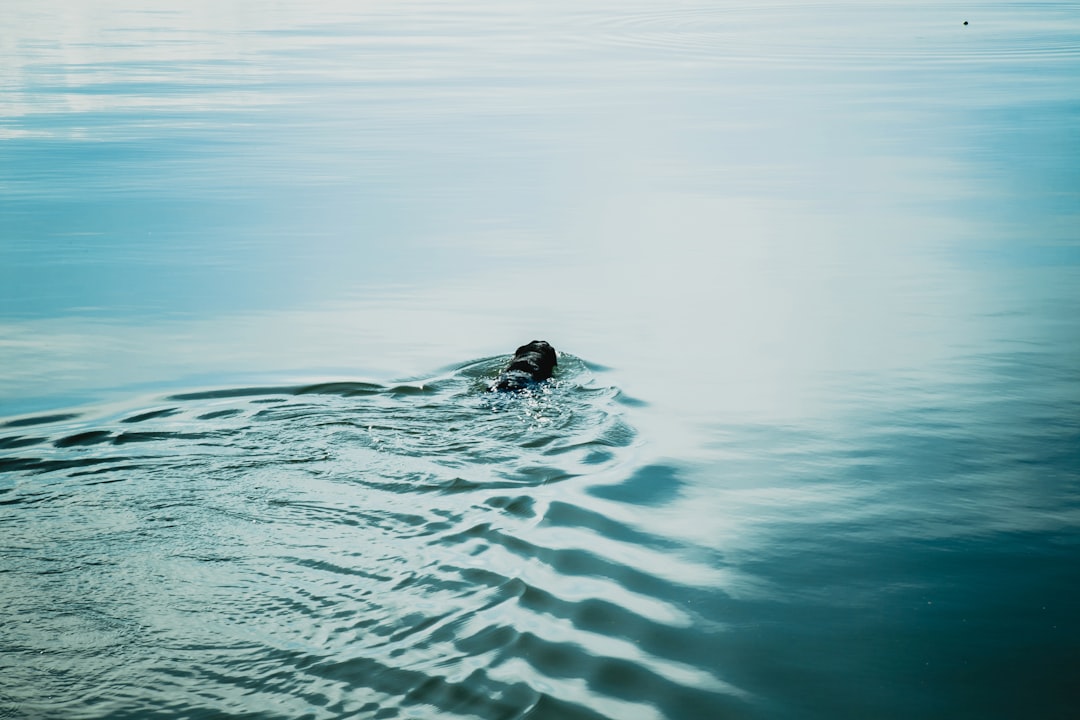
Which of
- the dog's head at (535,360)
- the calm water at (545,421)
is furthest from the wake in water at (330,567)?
the dog's head at (535,360)

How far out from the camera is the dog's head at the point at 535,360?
9.87 m

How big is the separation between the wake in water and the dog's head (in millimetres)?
→ 376

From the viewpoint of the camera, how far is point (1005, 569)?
6.91 meters

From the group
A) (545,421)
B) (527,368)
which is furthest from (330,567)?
(527,368)

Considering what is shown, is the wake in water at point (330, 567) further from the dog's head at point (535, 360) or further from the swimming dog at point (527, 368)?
the dog's head at point (535, 360)

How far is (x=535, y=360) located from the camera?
9914mm

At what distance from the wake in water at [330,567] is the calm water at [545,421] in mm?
25

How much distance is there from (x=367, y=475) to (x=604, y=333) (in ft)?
13.7

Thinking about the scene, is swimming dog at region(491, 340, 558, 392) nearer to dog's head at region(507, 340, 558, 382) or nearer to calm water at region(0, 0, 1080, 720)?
dog's head at region(507, 340, 558, 382)

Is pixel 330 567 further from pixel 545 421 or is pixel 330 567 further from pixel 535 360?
→ pixel 535 360

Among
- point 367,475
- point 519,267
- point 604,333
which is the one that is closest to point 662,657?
point 367,475

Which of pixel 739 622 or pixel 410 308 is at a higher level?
pixel 410 308

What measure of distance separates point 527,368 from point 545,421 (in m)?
0.83

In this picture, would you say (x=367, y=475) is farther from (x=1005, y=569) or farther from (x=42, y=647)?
(x=1005, y=569)
